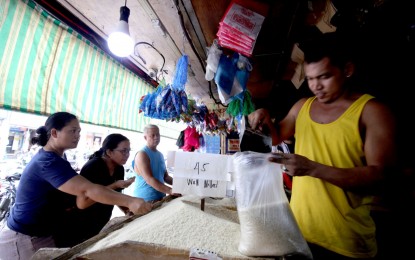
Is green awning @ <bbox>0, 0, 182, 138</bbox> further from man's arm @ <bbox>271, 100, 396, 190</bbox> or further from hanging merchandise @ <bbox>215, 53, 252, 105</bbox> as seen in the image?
man's arm @ <bbox>271, 100, 396, 190</bbox>

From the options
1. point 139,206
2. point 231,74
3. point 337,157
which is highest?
point 231,74

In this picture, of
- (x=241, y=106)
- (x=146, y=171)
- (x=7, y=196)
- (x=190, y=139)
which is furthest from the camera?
(x=190, y=139)

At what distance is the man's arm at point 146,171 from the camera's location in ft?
8.96

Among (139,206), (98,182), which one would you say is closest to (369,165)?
(139,206)

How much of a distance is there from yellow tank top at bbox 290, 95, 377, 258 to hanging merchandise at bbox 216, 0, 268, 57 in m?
1.09

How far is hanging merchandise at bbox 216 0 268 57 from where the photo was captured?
5.63ft

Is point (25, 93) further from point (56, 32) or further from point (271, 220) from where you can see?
point (271, 220)

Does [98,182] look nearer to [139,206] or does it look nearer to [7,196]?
[139,206]

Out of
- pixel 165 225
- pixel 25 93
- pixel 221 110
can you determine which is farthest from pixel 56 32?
pixel 221 110

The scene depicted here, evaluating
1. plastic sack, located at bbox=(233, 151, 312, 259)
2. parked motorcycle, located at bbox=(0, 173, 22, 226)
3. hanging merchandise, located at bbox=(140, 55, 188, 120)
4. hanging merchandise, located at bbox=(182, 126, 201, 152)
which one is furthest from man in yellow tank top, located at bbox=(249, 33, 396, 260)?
parked motorcycle, located at bbox=(0, 173, 22, 226)

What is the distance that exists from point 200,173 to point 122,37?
159 cm

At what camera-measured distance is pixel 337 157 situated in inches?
39.0

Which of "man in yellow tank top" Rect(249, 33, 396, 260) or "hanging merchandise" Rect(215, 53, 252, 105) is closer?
"man in yellow tank top" Rect(249, 33, 396, 260)

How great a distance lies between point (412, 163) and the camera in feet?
5.97
